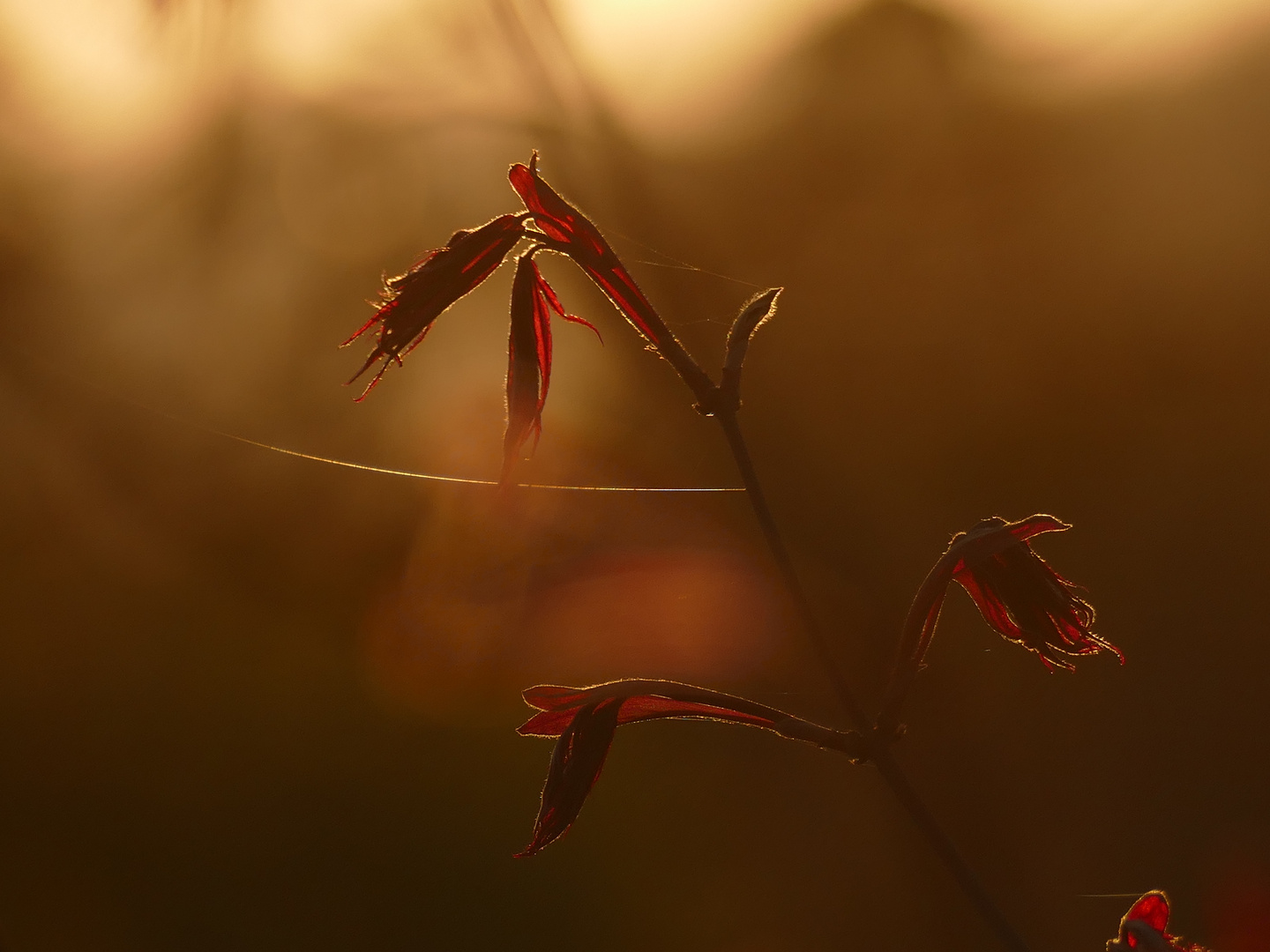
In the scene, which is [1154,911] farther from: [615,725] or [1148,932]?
[615,725]

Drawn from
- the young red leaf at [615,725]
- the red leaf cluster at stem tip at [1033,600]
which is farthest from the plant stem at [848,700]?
the red leaf cluster at stem tip at [1033,600]

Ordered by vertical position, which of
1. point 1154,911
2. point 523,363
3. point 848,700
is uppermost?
point 523,363

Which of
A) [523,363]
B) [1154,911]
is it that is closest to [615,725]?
[523,363]

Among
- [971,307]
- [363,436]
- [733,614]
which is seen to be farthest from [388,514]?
[971,307]

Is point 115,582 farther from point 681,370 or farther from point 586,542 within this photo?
point 681,370

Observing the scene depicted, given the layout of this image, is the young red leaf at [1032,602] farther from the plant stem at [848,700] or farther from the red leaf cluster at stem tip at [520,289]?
the red leaf cluster at stem tip at [520,289]

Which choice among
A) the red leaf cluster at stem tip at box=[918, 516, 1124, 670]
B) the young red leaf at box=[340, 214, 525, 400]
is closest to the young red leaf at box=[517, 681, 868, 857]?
the red leaf cluster at stem tip at box=[918, 516, 1124, 670]

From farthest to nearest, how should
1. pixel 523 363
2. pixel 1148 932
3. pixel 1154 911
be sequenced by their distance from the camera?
pixel 523 363, pixel 1154 911, pixel 1148 932
